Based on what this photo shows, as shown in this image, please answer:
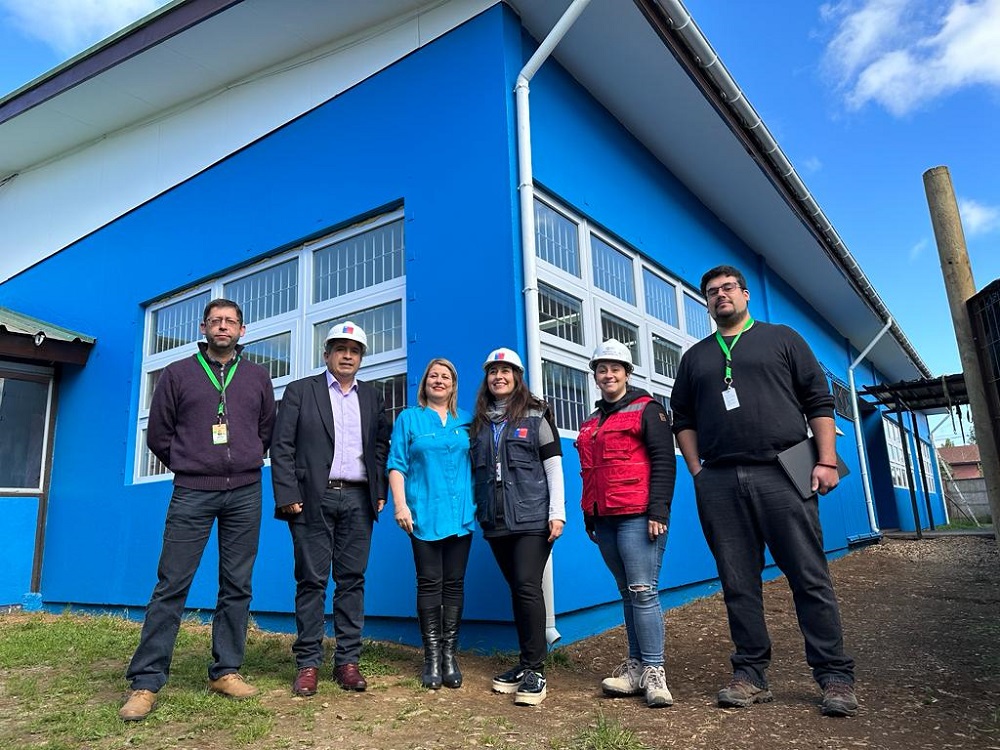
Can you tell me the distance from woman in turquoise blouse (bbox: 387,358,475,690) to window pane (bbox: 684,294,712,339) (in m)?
4.59

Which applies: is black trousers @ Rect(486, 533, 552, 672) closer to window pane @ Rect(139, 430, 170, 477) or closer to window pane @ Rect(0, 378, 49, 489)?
window pane @ Rect(139, 430, 170, 477)

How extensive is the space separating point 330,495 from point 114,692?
146 centimetres

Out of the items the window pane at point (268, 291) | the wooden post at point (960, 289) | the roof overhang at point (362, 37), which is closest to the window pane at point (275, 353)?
the window pane at point (268, 291)

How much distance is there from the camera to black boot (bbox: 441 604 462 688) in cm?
355

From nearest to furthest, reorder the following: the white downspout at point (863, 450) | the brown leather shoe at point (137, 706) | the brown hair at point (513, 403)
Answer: the brown leather shoe at point (137, 706) → the brown hair at point (513, 403) → the white downspout at point (863, 450)

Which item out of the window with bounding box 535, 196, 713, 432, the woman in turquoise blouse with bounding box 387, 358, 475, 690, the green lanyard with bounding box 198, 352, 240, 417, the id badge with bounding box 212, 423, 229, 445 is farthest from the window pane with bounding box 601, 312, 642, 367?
the id badge with bounding box 212, 423, 229, 445

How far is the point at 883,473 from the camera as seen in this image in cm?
1609

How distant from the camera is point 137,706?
3045mm

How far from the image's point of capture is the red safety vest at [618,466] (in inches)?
132

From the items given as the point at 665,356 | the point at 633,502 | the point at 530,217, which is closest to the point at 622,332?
the point at 665,356

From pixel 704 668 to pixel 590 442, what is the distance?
1525mm

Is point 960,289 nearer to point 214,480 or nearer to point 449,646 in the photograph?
point 449,646

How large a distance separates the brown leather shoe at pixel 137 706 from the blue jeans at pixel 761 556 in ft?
8.52

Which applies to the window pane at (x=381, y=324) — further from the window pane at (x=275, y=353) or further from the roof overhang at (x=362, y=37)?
the roof overhang at (x=362, y=37)
